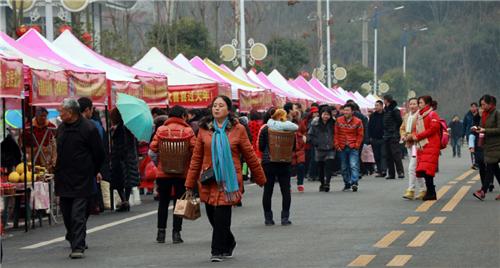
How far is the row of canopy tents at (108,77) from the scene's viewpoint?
58.0 feet

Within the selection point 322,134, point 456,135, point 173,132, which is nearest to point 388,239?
point 173,132

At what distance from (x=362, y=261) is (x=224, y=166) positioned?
159cm

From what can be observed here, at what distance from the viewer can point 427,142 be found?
19.4 m

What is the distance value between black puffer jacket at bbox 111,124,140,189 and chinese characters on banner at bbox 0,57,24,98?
3.78 metres

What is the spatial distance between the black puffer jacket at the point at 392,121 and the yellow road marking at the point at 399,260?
53.1 feet

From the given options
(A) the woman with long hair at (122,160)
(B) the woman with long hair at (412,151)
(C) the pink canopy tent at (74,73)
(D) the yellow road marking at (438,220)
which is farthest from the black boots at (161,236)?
(B) the woman with long hair at (412,151)

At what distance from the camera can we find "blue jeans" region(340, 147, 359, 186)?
905 inches

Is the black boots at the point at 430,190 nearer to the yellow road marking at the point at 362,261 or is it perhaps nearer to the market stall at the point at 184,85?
the yellow road marking at the point at 362,261

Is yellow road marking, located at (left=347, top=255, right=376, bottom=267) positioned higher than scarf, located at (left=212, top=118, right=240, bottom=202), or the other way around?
scarf, located at (left=212, top=118, right=240, bottom=202)

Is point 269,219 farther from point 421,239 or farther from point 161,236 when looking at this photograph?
point 421,239

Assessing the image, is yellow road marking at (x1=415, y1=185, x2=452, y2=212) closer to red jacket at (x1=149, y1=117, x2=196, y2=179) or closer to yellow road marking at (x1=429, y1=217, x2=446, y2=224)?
yellow road marking at (x1=429, y1=217, x2=446, y2=224)

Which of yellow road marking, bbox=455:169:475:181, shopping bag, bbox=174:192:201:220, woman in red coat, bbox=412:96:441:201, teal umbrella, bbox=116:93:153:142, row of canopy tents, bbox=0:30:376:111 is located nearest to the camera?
shopping bag, bbox=174:192:201:220

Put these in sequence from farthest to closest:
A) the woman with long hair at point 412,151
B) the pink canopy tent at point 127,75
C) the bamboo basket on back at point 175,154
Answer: the pink canopy tent at point 127,75, the woman with long hair at point 412,151, the bamboo basket on back at point 175,154

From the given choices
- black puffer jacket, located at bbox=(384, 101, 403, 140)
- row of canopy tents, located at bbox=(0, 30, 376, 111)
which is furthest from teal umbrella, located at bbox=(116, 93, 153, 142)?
black puffer jacket, located at bbox=(384, 101, 403, 140)
